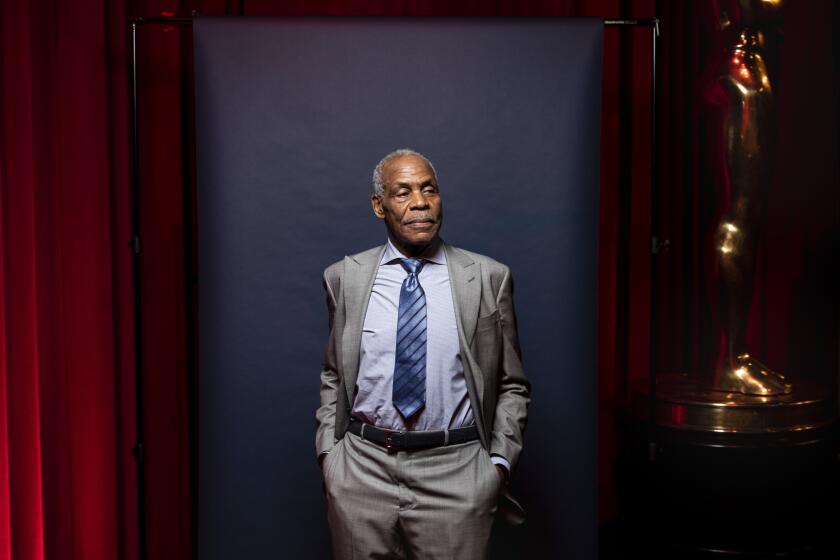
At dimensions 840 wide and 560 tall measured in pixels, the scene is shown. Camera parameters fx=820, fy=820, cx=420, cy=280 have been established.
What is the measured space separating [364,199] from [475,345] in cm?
84

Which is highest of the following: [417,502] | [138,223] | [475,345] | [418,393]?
[138,223]

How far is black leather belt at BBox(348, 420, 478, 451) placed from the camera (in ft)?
6.82

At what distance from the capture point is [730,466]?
9.27ft

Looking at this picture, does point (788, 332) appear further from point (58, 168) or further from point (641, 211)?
point (58, 168)

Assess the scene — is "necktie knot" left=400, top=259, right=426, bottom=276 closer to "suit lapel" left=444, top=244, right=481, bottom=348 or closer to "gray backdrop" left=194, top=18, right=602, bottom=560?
"suit lapel" left=444, top=244, right=481, bottom=348

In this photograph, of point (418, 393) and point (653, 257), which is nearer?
point (418, 393)

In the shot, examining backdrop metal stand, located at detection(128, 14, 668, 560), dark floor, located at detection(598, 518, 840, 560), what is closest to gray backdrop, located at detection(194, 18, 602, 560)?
backdrop metal stand, located at detection(128, 14, 668, 560)

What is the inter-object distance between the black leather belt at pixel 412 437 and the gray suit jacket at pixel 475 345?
48mm

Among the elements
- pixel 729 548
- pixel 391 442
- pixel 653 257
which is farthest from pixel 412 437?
pixel 729 548

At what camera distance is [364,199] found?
280 cm

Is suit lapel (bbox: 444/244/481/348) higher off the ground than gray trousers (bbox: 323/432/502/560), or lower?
higher

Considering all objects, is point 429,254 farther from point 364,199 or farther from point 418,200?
point 364,199

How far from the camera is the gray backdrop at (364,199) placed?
108 inches

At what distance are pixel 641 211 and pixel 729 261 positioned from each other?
2.74 feet
